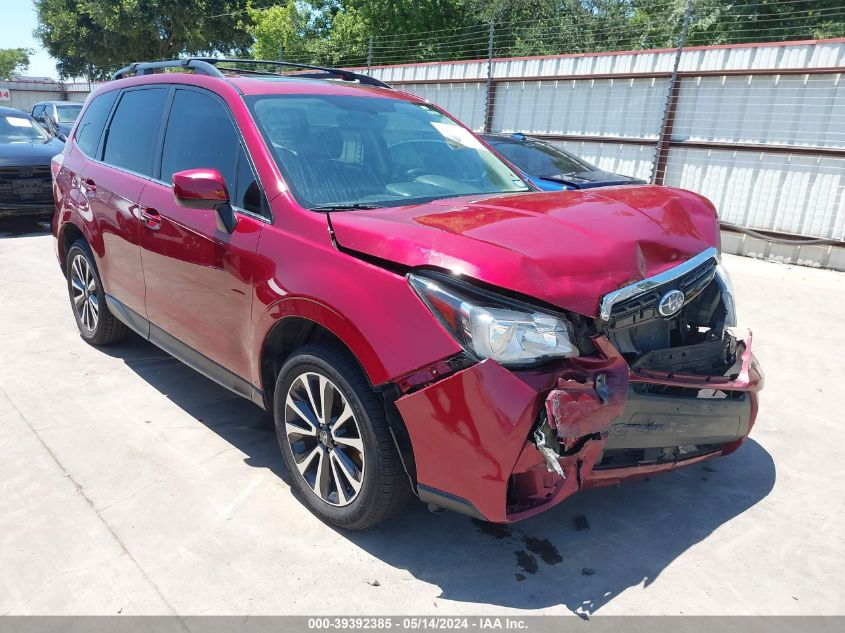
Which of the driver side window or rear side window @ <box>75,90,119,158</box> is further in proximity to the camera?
rear side window @ <box>75,90,119,158</box>

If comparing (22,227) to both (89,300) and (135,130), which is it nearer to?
(89,300)

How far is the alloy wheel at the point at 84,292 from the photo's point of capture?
472 cm

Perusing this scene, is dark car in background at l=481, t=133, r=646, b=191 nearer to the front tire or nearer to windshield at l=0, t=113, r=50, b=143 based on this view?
the front tire

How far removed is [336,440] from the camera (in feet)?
8.82

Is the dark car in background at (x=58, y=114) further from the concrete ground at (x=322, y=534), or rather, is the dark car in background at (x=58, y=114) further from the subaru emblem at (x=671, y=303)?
the subaru emblem at (x=671, y=303)

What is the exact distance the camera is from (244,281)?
9.76ft

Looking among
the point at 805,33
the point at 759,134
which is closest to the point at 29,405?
the point at 759,134

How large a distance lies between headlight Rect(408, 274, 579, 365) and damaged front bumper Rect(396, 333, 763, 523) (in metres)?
0.06

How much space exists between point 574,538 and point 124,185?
10.7 ft

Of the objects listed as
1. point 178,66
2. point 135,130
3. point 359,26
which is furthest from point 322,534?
point 359,26

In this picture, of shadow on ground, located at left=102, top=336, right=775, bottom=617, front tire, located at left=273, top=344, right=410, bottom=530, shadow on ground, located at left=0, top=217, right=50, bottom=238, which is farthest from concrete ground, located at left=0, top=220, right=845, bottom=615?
shadow on ground, located at left=0, top=217, right=50, bottom=238

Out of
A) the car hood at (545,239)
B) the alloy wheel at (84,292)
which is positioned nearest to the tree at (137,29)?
the alloy wheel at (84,292)

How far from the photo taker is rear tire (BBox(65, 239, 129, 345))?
4652 millimetres

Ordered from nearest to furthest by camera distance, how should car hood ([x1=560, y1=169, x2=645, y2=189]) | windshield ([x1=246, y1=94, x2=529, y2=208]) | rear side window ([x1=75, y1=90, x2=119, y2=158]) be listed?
windshield ([x1=246, y1=94, x2=529, y2=208]) → rear side window ([x1=75, y1=90, x2=119, y2=158]) → car hood ([x1=560, y1=169, x2=645, y2=189])
